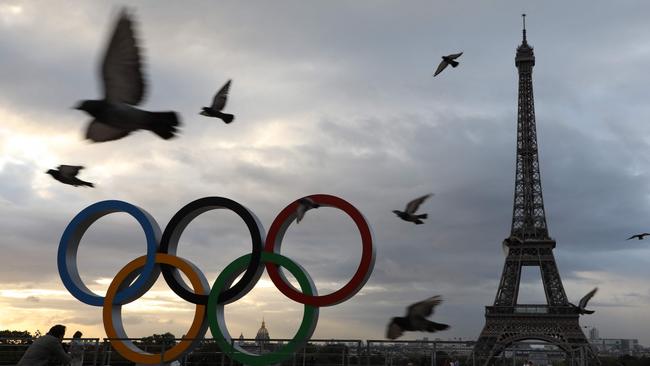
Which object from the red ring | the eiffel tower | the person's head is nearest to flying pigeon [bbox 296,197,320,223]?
the red ring

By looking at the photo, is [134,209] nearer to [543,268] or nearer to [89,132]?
[89,132]

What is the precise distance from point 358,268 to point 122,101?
11.9m

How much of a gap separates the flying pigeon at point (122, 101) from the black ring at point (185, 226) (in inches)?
443

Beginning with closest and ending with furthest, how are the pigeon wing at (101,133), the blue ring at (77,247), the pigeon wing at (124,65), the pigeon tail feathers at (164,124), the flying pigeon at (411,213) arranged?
the pigeon wing at (124,65) → the pigeon tail feathers at (164,124) → the pigeon wing at (101,133) → the flying pigeon at (411,213) → the blue ring at (77,247)

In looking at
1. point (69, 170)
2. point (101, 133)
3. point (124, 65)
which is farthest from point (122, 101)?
point (69, 170)

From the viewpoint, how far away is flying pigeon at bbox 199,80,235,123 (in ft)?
44.9

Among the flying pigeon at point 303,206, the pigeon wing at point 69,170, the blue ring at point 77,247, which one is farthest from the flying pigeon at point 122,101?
the blue ring at point 77,247

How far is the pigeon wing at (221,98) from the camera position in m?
14.0

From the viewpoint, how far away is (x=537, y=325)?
63531mm

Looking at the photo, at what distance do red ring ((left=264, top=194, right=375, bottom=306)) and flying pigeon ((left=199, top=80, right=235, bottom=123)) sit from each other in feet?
19.9

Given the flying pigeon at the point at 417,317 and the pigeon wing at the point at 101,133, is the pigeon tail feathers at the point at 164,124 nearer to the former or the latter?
the pigeon wing at the point at 101,133

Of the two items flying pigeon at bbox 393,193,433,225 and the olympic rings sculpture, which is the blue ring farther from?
flying pigeon at bbox 393,193,433,225

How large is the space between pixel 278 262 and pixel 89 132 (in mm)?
11260

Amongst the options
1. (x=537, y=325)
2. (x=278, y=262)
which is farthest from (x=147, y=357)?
(x=537, y=325)
